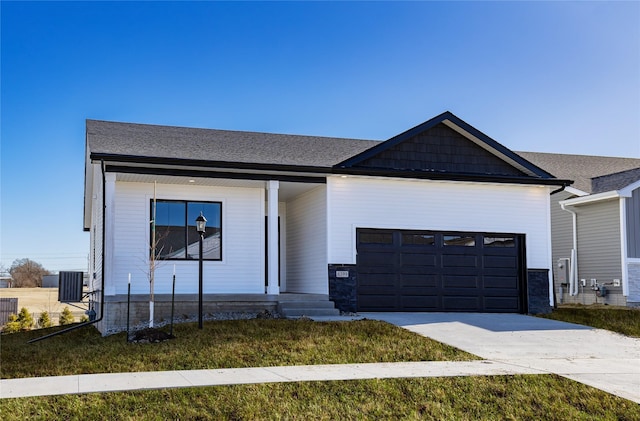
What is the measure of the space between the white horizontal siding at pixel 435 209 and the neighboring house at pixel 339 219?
3 cm

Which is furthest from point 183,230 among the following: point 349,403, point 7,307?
point 7,307

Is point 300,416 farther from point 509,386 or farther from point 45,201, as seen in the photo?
point 45,201

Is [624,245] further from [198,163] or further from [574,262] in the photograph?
[198,163]

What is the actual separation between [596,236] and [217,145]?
41.2ft

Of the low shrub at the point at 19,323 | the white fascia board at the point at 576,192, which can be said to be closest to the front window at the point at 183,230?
the white fascia board at the point at 576,192

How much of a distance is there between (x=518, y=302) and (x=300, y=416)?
11.6 m

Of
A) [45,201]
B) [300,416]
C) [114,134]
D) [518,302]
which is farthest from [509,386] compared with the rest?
[45,201]

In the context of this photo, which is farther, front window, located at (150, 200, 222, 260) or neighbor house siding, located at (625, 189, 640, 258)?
neighbor house siding, located at (625, 189, 640, 258)

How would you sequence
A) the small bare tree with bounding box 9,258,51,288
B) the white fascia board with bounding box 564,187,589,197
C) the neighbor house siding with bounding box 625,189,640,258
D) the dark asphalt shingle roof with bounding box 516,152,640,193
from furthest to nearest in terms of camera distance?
1. the small bare tree with bounding box 9,258,51,288
2. the dark asphalt shingle roof with bounding box 516,152,640,193
3. the white fascia board with bounding box 564,187,589,197
4. the neighbor house siding with bounding box 625,189,640,258

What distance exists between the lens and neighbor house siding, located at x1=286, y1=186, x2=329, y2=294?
1727 centimetres

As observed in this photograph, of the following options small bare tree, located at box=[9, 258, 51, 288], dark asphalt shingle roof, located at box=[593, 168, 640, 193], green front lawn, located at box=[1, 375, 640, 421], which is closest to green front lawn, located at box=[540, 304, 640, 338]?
dark asphalt shingle roof, located at box=[593, 168, 640, 193]

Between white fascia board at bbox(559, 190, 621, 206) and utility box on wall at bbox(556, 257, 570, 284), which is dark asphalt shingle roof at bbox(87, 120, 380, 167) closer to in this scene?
white fascia board at bbox(559, 190, 621, 206)

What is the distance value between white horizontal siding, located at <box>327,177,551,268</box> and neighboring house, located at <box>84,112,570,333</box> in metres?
0.03

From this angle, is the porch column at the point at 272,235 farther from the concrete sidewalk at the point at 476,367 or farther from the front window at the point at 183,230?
the concrete sidewalk at the point at 476,367
